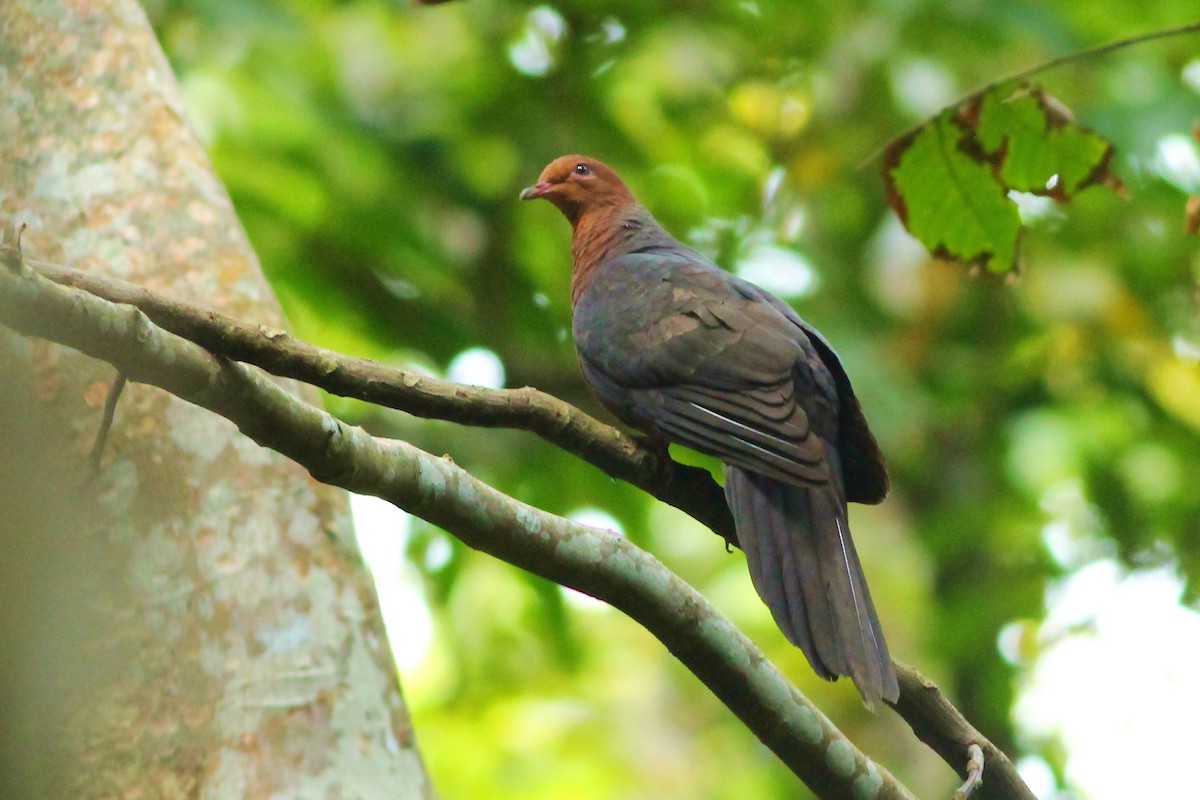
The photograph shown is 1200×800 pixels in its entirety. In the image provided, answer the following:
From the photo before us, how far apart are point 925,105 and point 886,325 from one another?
1026mm

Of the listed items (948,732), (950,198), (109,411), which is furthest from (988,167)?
(109,411)

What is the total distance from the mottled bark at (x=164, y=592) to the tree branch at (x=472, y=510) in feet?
2.39

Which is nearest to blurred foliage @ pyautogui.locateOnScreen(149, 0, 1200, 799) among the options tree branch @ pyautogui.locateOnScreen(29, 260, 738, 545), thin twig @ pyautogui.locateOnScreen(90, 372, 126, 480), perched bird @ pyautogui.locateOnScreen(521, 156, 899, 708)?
perched bird @ pyautogui.locateOnScreen(521, 156, 899, 708)

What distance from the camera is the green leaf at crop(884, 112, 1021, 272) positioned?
305cm

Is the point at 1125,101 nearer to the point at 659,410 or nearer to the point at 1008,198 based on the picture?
the point at 1008,198

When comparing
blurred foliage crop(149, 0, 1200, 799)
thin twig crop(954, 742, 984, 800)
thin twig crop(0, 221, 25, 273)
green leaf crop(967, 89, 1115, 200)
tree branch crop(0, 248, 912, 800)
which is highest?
green leaf crop(967, 89, 1115, 200)

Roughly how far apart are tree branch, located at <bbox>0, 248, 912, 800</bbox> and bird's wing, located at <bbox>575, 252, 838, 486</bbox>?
0.75m

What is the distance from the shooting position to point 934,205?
10.2 feet

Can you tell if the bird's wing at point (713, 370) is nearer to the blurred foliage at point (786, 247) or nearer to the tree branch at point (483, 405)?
the tree branch at point (483, 405)

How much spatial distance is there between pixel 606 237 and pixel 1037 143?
1762mm

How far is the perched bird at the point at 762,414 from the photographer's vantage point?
293 cm

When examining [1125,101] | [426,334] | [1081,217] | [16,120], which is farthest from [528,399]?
[1081,217]

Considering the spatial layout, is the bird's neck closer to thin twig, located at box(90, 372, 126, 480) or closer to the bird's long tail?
the bird's long tail

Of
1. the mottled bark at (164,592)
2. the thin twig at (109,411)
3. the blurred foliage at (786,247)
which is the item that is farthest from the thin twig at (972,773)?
the blurred foliage at (786,247)
